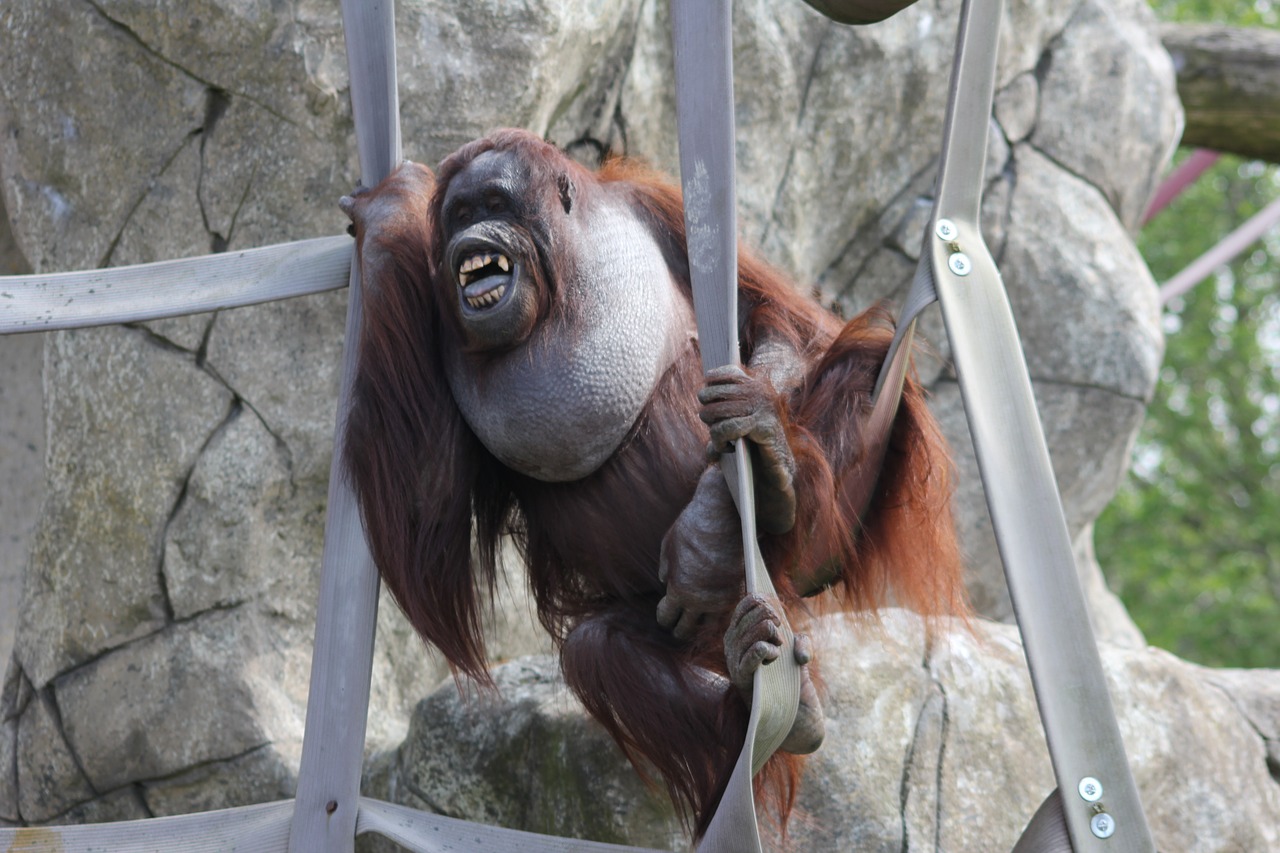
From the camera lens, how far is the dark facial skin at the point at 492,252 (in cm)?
195

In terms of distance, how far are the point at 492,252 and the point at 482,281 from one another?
4 centimetres

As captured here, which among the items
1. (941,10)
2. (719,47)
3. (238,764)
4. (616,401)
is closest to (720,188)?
(719,47)

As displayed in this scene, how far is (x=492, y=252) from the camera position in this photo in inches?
76.9

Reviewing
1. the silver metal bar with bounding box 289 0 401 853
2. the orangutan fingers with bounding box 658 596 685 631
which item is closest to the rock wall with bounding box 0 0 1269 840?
the silver metal bar with bounding box 289 0 401 853

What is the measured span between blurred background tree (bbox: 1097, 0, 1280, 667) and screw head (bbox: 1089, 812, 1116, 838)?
6.91 metres

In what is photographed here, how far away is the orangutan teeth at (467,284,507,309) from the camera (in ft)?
6.35

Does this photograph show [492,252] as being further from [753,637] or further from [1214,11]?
[1214,11]

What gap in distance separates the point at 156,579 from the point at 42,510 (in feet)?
1.10

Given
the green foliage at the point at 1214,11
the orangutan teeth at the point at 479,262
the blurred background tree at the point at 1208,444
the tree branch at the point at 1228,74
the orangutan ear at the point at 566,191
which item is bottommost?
the blurred background tree at the point at 1208,444

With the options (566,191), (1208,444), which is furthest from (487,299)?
(1208,444)

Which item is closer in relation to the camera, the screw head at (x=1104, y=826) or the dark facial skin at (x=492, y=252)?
the screw head at (x=1104, y=826)

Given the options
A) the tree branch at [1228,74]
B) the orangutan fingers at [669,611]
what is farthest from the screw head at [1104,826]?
the tree branch at [1228,74]

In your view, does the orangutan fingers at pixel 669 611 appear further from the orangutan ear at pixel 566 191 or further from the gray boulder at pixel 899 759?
the orangutan ear at pixel 566 191

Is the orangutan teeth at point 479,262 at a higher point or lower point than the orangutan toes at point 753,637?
higher
